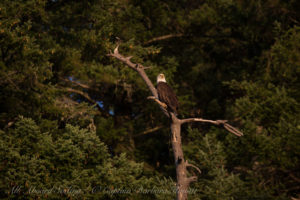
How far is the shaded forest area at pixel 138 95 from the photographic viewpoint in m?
10.1

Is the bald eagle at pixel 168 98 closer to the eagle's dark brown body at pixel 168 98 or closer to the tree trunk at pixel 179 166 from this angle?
the eagle's dark brown body at pixel 168 98

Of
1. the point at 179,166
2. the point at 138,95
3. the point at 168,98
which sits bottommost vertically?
the point at 138,95

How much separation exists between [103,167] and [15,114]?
12.8 feet

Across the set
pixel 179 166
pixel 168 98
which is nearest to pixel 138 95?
pixel 168 98

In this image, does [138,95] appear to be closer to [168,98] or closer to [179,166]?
[168,98]

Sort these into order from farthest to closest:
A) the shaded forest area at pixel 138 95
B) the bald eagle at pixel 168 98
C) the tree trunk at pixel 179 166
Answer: the shaded forest area at pixel 138 95 → the bald eagle at pixel 168 98 → the tree trunk at pixel 179 166

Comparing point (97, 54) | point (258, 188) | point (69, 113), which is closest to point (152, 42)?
point (97, 54)

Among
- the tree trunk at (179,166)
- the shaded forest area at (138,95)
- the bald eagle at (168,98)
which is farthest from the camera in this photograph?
the shaded forest area at (138,95)

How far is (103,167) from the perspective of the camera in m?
10.4

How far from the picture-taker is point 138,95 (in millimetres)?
15750

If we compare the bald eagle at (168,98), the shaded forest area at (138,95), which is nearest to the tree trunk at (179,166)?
the bald eagle at (168,98)

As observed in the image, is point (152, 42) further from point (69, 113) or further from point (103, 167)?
point (103, 167)

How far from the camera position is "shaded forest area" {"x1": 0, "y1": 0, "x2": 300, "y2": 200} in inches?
399

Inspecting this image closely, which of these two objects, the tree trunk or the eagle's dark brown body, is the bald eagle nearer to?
the eagle's dark brown body
